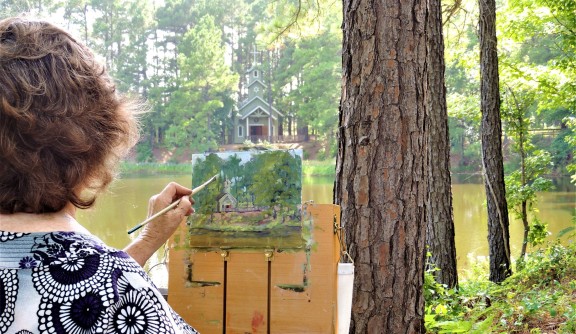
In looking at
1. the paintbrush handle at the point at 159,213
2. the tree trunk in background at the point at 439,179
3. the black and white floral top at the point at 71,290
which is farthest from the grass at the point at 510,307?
the black and white floral top at the point at 71,290

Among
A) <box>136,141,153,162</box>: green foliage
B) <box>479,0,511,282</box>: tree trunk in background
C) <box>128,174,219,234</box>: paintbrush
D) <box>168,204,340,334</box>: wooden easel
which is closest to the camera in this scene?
<box>128,174,219,234</box>: paintbrush

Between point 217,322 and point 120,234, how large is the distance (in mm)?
9839

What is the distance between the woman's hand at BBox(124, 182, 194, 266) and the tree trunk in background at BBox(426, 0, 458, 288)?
241cm

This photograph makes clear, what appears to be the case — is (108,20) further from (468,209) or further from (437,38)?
(437,38)

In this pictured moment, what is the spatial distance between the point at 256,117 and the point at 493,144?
24480 millimetres

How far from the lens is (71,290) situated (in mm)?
889

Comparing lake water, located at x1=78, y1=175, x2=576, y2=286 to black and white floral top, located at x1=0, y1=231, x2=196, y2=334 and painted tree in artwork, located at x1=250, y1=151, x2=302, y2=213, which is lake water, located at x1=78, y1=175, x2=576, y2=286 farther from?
black and white floral top, located at x1=0, y1=231, x2=196, y2=334

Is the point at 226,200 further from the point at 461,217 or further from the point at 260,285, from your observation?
the point at 461,217

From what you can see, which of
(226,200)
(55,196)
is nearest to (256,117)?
(226,200)

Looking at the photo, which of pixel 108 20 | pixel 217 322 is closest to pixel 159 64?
pixel 108 20

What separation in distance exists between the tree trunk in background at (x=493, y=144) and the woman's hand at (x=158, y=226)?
14.8 ft

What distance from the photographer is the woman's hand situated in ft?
4.36

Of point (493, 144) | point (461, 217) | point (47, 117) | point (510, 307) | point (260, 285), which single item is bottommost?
point (461, 217)

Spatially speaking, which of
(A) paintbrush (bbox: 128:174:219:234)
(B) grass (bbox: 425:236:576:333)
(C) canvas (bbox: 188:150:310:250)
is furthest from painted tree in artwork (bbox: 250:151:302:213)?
(B) grass (bbox: 425:236:576:333)
